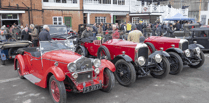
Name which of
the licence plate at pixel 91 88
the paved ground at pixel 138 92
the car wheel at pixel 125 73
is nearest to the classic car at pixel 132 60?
the car wheel at pixel 125 73

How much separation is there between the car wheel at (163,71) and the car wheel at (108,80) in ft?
6.38

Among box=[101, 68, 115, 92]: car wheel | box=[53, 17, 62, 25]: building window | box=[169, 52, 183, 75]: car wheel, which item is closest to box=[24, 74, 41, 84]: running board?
box=[101, 68, 115, 92]: car wheel

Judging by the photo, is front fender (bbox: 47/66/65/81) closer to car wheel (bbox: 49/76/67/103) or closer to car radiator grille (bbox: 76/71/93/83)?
car wheel (bbox: 49/76/67/103)

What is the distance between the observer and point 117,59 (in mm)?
5754

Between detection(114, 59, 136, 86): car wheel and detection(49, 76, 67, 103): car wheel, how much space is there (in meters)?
2.01

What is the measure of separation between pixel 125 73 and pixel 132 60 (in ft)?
1.53

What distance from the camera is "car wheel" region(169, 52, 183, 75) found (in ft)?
19.9

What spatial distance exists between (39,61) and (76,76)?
5.40ft

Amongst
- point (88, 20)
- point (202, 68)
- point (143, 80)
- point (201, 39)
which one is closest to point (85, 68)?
point (143, 80)

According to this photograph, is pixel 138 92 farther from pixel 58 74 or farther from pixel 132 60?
pixel 58 74

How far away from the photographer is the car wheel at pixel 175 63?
6055 mm

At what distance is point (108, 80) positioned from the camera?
4.47m

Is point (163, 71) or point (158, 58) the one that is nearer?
point (158, 58)

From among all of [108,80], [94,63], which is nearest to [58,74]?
[94,63]
